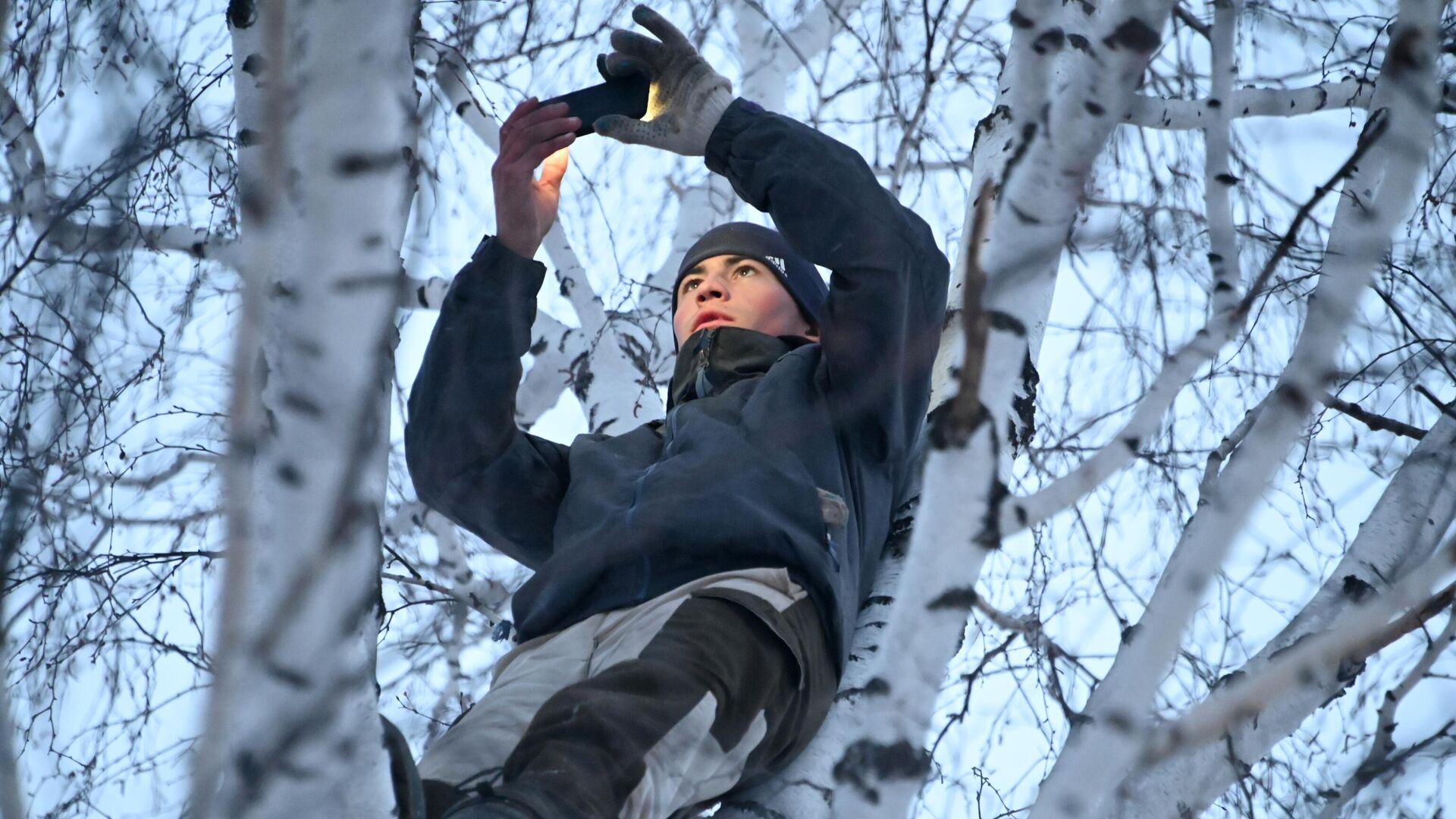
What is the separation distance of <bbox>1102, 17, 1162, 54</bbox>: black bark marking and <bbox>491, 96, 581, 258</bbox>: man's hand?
1.17m

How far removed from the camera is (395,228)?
987mm

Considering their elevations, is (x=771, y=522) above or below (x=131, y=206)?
below

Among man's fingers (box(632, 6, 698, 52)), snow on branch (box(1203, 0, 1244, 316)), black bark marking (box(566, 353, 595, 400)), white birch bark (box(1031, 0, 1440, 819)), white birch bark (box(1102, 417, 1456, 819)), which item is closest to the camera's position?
white birch bark (box(1031, 0, 1440, 819))

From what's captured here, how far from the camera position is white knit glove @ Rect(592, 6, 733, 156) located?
7.07 feet

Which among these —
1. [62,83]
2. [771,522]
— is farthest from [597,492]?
[62,83]

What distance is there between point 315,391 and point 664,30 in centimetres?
140

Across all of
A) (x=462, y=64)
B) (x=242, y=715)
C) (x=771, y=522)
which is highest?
(x=462, y=64)

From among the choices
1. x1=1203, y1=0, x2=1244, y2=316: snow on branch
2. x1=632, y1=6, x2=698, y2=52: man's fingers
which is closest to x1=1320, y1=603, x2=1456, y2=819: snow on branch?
x1=1203, y1=0, x2=1244, y2=316: snow on branch

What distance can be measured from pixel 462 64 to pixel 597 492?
1431 millimetres

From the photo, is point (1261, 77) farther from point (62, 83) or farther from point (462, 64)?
point (62, 83)

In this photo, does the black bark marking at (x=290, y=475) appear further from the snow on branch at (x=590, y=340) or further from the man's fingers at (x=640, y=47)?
the snow on branch at (x=590, y=340)

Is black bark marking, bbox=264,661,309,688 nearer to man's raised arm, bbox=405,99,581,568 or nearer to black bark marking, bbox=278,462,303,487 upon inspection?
black bark marking, bbox=278,462,303,487

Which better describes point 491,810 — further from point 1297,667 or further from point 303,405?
point 1297,667

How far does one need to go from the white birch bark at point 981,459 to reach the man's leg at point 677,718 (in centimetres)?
44
